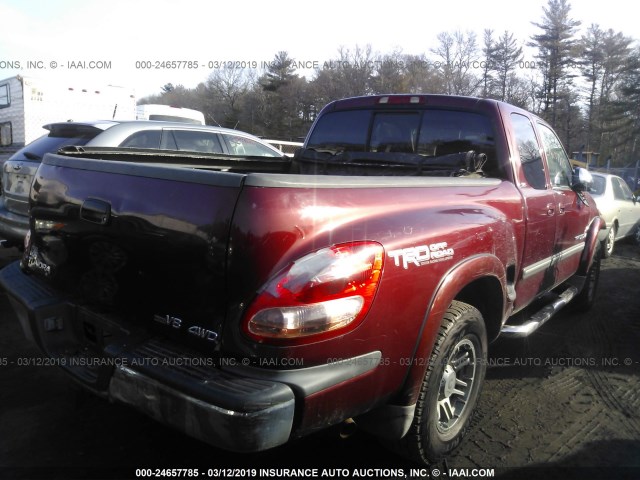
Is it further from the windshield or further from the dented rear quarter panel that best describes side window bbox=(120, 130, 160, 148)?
the dented rear quarter panel

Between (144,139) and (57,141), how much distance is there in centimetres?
99

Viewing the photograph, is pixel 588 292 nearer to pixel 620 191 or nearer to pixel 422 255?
pixel 422 255

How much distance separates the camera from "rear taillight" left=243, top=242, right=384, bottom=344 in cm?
178

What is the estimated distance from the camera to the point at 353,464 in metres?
2.55

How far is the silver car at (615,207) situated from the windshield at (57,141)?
321 inches

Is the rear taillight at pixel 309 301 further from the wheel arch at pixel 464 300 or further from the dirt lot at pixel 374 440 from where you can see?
the dirt lot at pixel 374 440

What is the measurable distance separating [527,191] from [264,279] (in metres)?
2.39

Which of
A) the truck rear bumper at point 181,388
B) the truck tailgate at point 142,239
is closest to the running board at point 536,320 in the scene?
the truck rear bumper at point 181,388

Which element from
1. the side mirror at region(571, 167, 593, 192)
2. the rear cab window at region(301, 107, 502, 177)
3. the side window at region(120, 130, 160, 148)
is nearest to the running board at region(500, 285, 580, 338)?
the side mirror at region(571, 167, 593, 192)

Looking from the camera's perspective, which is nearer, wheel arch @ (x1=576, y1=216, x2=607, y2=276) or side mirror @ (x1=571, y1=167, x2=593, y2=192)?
side mirror @ (x1=571, y1=167, x2=593, y2=192)

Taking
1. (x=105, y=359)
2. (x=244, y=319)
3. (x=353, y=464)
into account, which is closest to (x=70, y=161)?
(x=105, y=359)

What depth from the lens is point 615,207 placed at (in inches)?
362

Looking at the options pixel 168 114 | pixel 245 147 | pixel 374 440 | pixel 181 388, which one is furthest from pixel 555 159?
pixel 168 114

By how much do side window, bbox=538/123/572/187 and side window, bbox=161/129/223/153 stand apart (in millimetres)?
4257
